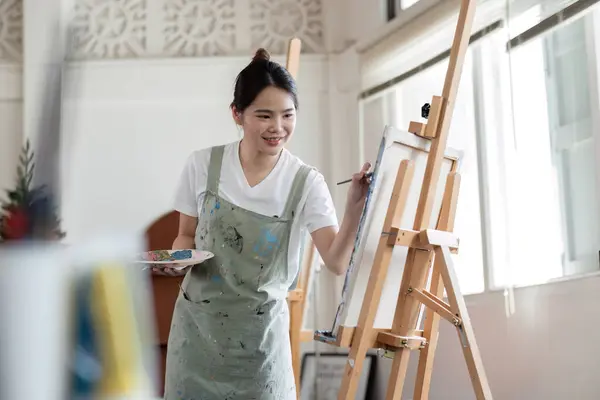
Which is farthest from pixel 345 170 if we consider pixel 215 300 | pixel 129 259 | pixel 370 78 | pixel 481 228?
pixel 129 259

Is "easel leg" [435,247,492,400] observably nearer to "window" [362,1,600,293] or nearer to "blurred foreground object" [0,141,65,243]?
"window" [362,1,600,293]

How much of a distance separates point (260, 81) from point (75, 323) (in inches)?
46.2

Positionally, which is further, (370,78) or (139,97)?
(139,97)

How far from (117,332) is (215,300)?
1.03 m

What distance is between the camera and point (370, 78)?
409 centimetres

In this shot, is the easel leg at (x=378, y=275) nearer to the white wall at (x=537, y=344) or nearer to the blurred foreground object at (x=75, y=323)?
the white wall at (x=537, y=344)

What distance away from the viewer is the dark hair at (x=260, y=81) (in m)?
1.54

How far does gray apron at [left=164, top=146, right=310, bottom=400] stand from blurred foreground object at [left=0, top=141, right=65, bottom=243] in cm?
102

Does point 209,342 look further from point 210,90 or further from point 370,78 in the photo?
point 210,90

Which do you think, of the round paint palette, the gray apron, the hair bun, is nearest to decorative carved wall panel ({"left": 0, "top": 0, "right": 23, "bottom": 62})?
the hair bun

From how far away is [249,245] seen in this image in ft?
4.76

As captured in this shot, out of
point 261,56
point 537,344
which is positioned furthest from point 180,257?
point 537,344

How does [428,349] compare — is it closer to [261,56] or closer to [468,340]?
[468,340]

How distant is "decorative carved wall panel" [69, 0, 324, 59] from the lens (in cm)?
454
